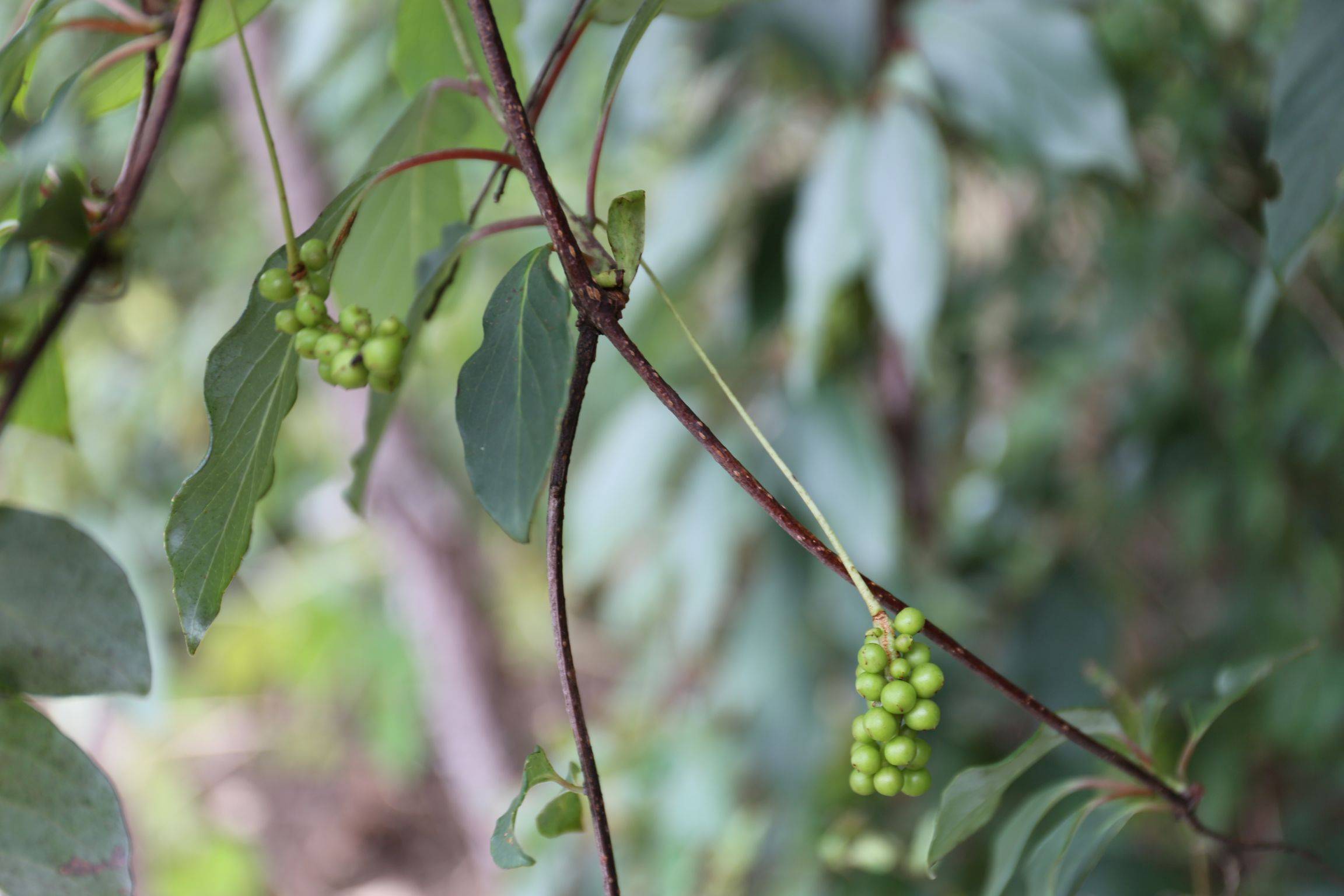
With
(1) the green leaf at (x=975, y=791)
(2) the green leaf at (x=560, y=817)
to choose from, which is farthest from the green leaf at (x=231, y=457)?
(1) the green leaf at (x=975, y=791)

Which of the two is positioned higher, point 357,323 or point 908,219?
point 357,323

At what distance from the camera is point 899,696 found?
0.23 m

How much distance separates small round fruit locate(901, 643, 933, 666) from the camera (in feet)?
0.77

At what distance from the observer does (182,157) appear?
79.9 inches

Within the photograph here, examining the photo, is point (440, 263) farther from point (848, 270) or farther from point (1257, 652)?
point (1257, 652)

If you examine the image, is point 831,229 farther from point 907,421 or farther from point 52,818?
point 52,818

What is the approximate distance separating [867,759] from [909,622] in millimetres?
35

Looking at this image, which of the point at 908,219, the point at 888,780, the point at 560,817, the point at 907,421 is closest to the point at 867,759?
the point at 888,780

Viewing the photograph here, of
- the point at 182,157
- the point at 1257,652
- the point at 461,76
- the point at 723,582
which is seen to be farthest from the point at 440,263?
the point at 182,157

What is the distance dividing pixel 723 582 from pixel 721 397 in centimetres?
17

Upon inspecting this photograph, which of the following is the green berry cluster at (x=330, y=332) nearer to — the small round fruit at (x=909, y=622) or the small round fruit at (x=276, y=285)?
the small round fruit at (x=276, y=285)

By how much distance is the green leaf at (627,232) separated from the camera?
A: 26 cm

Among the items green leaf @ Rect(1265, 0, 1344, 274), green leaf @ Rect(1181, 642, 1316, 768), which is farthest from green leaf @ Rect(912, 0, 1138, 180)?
green leaf @ Rect(1181, 642, 1316, 768)

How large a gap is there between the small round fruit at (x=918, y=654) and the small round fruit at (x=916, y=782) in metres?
0.03
